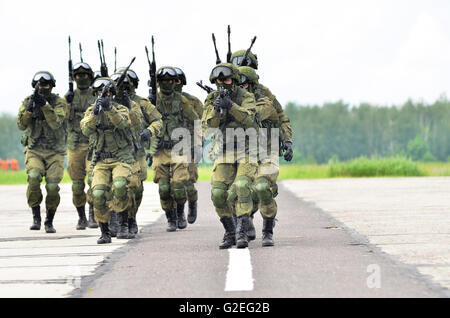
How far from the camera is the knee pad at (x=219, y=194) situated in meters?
10.4

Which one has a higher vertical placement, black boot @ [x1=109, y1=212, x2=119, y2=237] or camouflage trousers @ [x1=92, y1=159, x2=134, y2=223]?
camouflage trousers @ [x1=92, y1=159, x2=134, y2=223]

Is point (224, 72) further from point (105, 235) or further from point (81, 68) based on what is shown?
point (81, 68)

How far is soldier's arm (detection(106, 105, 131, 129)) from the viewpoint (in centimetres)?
1129

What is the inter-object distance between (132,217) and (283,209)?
5.54m

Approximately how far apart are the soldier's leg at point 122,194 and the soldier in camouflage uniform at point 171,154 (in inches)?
56.2

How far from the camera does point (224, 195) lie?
34.1ft

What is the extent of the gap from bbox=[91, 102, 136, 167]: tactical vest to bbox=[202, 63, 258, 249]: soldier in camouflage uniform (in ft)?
4.59

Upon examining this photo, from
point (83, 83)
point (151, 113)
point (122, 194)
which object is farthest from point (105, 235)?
point (83, 83)

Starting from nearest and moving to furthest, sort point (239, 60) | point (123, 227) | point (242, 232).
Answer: point (242, 232) → point (239, 60) → point (123, 227)

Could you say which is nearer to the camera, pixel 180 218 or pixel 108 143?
pixel 108 143

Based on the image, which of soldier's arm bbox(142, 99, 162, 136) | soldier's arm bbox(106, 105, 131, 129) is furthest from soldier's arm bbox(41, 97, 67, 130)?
soldier's arm bbox(106, 105, 131, 129)

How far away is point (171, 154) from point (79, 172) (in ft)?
4.34

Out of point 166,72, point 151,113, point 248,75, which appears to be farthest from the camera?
point 166,72

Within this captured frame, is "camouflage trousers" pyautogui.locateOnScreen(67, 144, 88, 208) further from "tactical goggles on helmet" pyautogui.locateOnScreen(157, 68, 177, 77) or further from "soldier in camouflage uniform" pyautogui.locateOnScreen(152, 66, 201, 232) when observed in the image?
"tactical goggles on helmet" pyautogui.locateOnScreen(157, 68, 177, 77)
